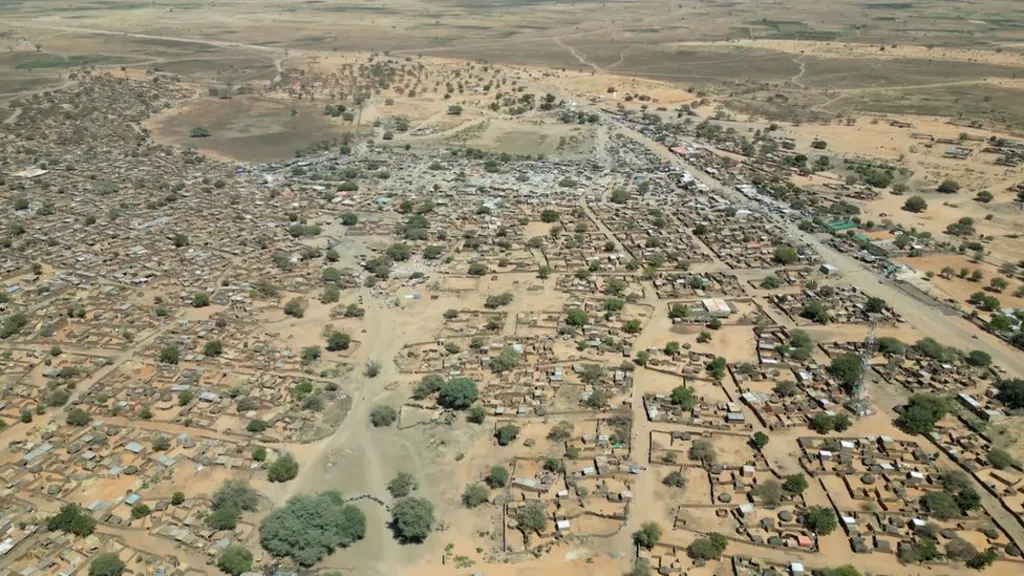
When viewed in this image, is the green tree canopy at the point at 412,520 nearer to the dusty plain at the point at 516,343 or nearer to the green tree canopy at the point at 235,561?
the dusty plain at the point at 516,343

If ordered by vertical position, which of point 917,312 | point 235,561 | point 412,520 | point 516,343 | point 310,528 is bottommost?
point 235,561

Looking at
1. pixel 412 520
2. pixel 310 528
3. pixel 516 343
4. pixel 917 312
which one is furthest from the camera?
pixel 917 312

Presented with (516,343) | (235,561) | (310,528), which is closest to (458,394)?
(516,343)

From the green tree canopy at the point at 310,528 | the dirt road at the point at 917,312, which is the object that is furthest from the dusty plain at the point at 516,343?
the dirt road at the point at 917,312

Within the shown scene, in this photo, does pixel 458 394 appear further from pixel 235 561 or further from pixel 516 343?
pixel 235 561

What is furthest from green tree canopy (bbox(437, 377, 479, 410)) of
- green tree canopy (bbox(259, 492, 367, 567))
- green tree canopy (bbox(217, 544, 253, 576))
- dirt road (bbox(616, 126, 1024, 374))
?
dirt road (bbox(616, 126, 1024, 374))

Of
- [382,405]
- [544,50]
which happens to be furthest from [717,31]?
[382,405]

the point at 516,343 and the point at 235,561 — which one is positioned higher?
the point at 516,343

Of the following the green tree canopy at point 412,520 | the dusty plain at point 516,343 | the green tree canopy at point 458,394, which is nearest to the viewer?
the green tree canopy at point 412,520

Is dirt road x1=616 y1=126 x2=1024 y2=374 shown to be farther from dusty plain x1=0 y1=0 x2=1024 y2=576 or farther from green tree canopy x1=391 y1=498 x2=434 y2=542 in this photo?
green tree canopy x1=391 y1=498 x2=434 y2=542

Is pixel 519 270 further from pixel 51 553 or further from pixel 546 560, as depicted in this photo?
pixel 51 553

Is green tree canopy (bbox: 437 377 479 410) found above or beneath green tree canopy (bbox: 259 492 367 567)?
above
